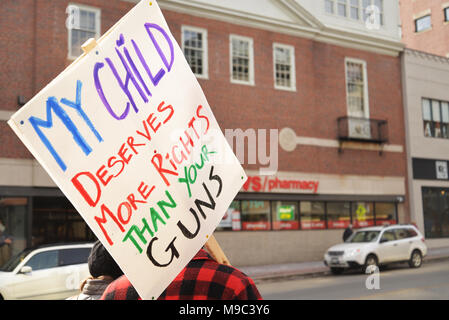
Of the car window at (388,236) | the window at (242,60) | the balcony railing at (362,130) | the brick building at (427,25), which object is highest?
the brick building at (427,25)

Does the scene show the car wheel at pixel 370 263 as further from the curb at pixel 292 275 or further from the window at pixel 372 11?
the window at pixel 372 11

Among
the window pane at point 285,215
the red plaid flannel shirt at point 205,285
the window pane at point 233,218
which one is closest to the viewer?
the red plaid flannel shirt at point 205,285

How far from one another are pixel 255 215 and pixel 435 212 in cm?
1263

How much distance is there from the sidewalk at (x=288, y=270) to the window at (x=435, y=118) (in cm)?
898

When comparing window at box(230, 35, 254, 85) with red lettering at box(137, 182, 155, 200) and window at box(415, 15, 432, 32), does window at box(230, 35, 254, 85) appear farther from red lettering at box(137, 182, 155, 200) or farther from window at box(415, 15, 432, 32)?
window at box(415, 15, 432, 32)

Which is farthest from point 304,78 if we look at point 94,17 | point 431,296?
point 431,296

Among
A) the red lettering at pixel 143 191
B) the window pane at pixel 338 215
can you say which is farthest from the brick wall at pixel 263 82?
the red lettering at pixel 143 191

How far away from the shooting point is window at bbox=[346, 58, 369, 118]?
86.1ft

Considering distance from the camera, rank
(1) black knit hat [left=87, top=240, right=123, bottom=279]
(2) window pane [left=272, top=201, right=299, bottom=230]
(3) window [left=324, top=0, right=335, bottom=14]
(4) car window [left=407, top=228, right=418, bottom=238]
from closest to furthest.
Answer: (1) black knit hat [left=87, top=240, right=123, bottom=279]
(4) car window [left=407, top=228, right=418, bottom=238]
(2) window pane [left=272, top=201, right=299, bottom=230]
(3) window [left=324, top=0, right=335, bottom=14]

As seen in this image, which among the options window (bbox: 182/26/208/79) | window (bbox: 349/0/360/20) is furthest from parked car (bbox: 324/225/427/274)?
window (bbox: 349/0/360/20)

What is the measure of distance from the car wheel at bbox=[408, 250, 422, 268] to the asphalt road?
0.75m

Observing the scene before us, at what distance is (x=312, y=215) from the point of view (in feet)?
78.3

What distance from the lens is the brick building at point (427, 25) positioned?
38697 millimetres

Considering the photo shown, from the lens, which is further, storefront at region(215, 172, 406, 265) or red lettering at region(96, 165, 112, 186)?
storefront at region(215, 172, 406, 265)
